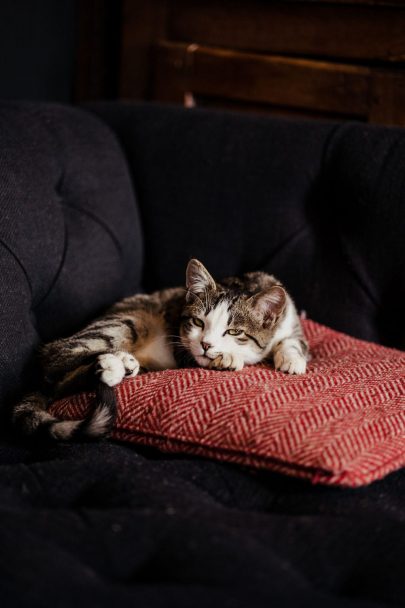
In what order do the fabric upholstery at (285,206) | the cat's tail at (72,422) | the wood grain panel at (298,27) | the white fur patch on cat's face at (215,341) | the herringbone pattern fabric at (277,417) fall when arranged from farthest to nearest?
the wood grain panel at (298,27) < the fabric upholstery at (285,206) < the white fur patch on cat's face at (215,341) < the cat's tail at (72,422) < the herringbone pattern fabric at (277,417)

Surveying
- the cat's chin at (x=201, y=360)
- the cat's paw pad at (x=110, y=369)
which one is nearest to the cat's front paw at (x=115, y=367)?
the cat's paw pad at (x=110, y=369)

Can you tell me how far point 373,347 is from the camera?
5.24 feet

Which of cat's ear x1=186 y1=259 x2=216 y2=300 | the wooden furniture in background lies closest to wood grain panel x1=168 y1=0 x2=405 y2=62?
the wooden furniture in background

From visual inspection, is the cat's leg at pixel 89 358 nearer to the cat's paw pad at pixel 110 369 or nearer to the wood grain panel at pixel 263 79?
the cat's paw pad at pixel 110 369

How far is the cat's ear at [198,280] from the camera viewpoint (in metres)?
1.59

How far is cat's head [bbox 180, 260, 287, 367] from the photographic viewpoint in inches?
60.3

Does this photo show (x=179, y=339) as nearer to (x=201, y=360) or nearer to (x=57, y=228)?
(x=201, y=360)

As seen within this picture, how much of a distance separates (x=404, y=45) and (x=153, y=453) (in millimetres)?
1398

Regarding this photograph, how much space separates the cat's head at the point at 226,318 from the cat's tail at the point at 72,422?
1.02ft

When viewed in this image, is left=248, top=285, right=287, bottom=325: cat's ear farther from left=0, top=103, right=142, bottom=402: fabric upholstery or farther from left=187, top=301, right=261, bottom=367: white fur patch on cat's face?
left=0, top=103, right=142, bottom=402: fabric upholstery

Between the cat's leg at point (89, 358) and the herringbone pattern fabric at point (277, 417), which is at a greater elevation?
the herringbone pattern fabric at point (277, 417)

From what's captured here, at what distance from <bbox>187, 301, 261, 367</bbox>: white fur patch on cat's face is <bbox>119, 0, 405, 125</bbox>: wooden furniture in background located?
89 cm

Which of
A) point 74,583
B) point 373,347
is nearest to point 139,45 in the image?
point 373,347

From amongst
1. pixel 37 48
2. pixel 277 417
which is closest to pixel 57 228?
pixel 277 417
